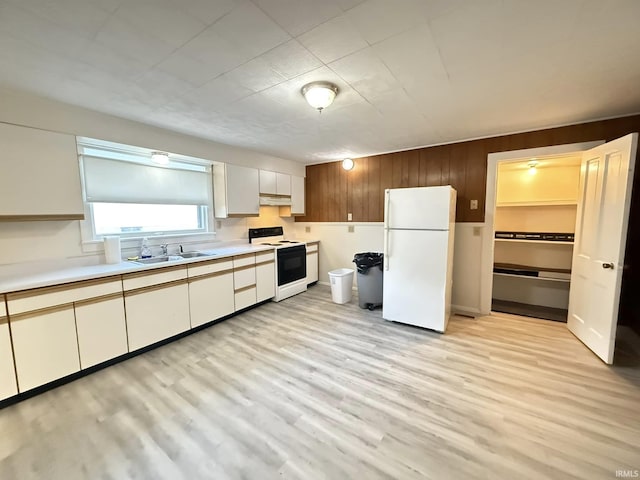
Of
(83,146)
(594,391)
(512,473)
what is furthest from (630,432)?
(83,146)

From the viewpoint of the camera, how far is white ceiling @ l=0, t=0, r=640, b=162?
1244mm

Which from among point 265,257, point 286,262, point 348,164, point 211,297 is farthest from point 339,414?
point 348,164

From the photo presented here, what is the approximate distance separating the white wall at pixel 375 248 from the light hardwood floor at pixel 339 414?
863 mm

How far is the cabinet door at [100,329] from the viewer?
7.09ft

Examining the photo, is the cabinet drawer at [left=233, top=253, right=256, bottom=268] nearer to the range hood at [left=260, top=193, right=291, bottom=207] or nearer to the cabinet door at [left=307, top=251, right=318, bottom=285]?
the range hood at [left=260, top=193, right=291, bottom=207]

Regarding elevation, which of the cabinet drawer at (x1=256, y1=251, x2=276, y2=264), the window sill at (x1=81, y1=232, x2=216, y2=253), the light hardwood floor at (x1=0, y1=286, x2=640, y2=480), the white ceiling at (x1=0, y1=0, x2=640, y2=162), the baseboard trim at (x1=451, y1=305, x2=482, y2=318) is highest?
the white ceiling at (x1=0, y1=0, x2=640, y2=162)

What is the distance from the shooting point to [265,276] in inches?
151

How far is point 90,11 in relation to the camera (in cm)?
122

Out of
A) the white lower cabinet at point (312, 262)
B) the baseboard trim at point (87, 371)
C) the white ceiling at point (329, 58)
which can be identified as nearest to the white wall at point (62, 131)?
the white ceiling at point (329, 58)

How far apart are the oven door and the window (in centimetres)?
119

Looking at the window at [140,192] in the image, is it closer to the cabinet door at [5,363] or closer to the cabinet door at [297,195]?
the cabinet door at [5,363]

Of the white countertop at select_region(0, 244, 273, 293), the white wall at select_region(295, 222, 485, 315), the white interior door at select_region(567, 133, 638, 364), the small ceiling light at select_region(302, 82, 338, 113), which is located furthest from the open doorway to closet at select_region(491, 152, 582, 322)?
the white countertop at select_region(0, 244, 273, 293)

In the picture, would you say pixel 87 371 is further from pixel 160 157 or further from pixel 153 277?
pixel 160 157

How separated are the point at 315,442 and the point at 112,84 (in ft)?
9.43
